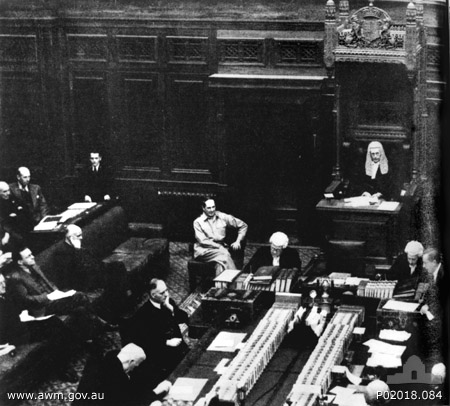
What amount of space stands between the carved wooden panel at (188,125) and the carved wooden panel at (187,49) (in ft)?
0.86

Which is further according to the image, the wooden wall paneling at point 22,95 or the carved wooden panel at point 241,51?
the wooden wall paneling at point 22,95

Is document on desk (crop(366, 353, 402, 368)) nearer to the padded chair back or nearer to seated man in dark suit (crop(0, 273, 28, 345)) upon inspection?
the padded chair back

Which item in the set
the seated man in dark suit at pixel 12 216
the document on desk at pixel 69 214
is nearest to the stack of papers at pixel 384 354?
the document on desk at pixel 69 214

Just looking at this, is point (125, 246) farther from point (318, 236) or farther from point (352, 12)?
point (352, 12)

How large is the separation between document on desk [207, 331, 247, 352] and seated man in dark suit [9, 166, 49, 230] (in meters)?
3.73

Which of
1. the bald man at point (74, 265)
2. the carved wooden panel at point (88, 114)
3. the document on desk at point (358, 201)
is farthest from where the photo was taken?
the carved wooden panel at point (88, 114)

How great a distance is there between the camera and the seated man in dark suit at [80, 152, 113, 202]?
11805 mm

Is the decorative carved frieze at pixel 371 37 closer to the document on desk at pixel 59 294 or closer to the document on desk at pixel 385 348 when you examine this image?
the document on desk at pixel 385 348

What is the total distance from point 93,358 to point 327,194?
420cm

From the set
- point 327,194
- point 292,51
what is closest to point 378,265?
point 327,194

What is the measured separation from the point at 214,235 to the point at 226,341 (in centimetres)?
292

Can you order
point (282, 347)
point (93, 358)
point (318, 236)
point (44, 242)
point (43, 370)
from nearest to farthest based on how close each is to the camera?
1. point (93, 358)
2. point (282, 347)
3. point (43, 370)
4. point (44, 242)
5. point (318, 236)

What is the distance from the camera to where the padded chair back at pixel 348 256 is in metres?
10.6

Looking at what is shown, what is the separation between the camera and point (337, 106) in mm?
11328
